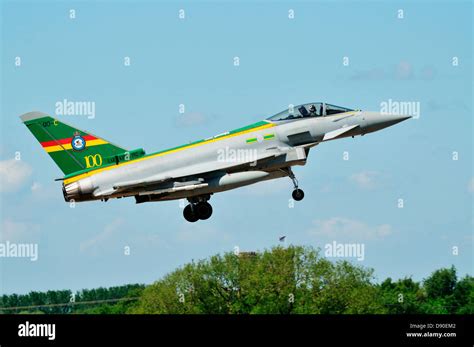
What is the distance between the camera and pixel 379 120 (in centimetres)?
4506

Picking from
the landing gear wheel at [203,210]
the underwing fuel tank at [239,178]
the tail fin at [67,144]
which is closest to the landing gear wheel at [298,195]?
the underwing fuel tank at [239,178]

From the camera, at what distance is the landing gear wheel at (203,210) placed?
149 feet

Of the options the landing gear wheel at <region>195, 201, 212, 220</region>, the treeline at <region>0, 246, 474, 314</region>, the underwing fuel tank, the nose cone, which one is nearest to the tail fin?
the landing gear wheel at <region>195, 201, 212, 220</region>

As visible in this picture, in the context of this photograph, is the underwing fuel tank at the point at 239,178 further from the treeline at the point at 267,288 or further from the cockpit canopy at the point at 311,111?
the treeline at the point at 267,288

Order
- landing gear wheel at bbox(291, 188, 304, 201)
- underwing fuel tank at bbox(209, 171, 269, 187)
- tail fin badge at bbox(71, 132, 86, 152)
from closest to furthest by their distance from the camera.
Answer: landing gear wheel at bbox(291, 188, 304, 201) → underwing fuel tank at bbox(209, 171, 269, 187) → tail fin badge at bbox(71, 132, 86, 152)

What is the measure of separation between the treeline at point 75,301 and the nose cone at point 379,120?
123ft

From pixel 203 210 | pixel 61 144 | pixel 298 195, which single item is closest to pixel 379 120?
pixel 298 195

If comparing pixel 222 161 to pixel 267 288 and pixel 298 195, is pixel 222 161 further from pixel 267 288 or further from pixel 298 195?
pixel 267 288

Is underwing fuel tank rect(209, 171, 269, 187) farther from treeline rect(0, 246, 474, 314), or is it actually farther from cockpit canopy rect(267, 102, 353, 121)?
treeline rect(0, 246, 474, 314)

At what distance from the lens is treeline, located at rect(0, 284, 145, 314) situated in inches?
3219

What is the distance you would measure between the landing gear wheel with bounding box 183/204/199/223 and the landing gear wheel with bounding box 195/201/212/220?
0.38ft
